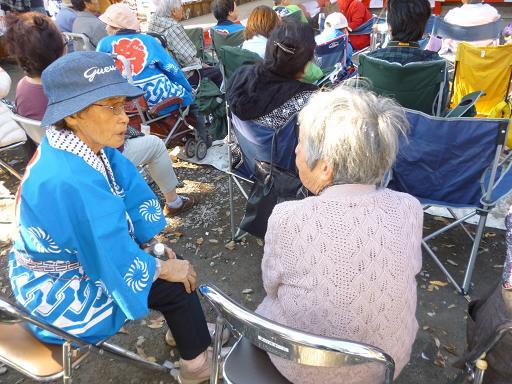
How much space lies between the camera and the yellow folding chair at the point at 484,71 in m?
3.95

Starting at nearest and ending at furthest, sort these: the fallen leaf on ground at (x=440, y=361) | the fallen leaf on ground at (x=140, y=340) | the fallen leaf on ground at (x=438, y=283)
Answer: the fallen leaf on ground at (x=440, y=361) → the fallen leaf on ground at (x=140, y=340) → the fallen leaf on ground at (x=438, y=283)

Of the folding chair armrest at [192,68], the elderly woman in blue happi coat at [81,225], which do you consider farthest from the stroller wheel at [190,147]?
the elderly woman in blue happi coat at [81,225]

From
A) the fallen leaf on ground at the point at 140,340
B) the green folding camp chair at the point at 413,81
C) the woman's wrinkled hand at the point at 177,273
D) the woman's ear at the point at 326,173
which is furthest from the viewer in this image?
the green folding camp chair at the point at 413,81

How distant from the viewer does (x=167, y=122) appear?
4.12 metres

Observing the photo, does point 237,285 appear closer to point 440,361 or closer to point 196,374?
point 196,374

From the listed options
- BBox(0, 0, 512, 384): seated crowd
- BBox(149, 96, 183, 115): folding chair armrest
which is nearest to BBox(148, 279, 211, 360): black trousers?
BBox(0, 0, 512, 384): seated crowd

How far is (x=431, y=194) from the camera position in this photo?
261 cm

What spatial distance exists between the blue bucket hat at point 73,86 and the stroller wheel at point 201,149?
279cm

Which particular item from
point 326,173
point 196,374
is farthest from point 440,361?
point 326,173

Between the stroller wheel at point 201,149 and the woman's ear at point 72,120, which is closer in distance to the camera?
the woman's ear at point 72,120

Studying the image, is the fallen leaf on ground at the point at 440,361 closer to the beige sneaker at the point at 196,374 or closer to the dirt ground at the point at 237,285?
the dirt ground at the point at 237,285

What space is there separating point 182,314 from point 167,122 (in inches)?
99.1

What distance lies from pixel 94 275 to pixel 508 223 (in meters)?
1.52

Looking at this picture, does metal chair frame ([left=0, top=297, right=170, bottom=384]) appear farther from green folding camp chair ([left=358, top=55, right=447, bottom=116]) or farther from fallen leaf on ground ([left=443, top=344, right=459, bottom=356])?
green folding camp chair ([left=358, top=55, right=447, bottom=116])
